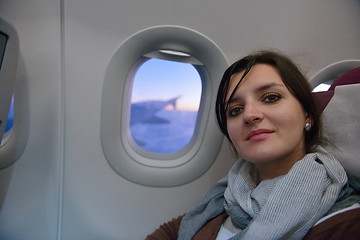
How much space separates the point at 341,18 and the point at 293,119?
88 cm

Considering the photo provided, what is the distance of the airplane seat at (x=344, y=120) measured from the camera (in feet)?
2.30

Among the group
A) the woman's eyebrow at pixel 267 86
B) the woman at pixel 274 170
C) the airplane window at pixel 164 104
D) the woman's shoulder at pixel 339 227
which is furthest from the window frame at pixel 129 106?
the woman's shoulder at pixel 339 227

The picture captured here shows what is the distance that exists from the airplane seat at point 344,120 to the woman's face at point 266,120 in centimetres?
9

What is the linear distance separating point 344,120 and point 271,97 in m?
0.25

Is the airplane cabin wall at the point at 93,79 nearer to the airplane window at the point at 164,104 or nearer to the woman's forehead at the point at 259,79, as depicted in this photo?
the airplane window at the point at 164,104

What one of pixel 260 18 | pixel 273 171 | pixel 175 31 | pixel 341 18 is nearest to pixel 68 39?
pixel 175 31

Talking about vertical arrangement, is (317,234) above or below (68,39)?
below

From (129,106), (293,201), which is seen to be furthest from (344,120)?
(129,106)

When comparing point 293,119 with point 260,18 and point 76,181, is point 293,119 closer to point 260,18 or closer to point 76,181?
point 260,18

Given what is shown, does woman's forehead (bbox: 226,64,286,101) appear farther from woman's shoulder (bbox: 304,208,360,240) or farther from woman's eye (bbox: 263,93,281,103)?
woman's shoulder (bbox: 304,208,360,240)

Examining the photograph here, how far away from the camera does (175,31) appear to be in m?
1.08

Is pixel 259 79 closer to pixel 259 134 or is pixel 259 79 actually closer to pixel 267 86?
pixel 267 86

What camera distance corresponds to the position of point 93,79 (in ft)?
3.64

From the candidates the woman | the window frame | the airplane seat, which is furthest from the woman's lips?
the window frame
